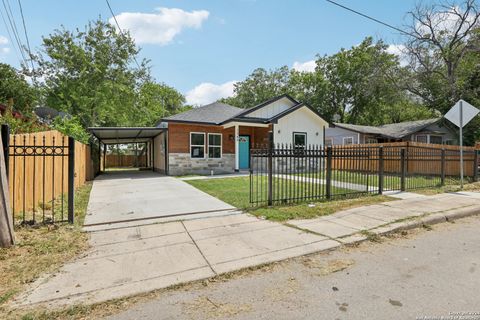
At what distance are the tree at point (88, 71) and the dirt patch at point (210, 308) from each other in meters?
21.8

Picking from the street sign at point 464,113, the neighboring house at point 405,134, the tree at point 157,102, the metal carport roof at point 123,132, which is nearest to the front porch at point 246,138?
the metal carport roof at point 123,132

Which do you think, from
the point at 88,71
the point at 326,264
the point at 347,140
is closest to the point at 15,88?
the point at 88,71

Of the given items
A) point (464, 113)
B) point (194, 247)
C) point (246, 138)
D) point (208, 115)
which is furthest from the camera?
point (246, 138)

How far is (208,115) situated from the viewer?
16.6 metres

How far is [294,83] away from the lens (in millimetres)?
38125

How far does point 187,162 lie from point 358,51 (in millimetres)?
28495

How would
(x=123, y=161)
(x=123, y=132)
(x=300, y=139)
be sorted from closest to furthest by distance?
(x=123, y=132), (x=300, y=139), (x=123, y=161)

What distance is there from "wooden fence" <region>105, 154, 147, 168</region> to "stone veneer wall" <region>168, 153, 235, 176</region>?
15796 millimetres

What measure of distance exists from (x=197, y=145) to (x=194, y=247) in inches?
466

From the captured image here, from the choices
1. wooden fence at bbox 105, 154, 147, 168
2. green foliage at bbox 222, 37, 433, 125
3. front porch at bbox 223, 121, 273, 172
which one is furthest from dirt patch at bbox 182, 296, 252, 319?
green foliage at bbox 222, 37, 433, 125

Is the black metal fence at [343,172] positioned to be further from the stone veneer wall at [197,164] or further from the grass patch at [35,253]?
the stone veneer wall at [197,164]

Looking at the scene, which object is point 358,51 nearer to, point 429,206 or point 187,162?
point 187,162

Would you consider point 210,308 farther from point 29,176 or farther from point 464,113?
point 464,113

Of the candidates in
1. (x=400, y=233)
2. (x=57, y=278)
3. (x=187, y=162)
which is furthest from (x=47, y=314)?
(x=187, y=162)
